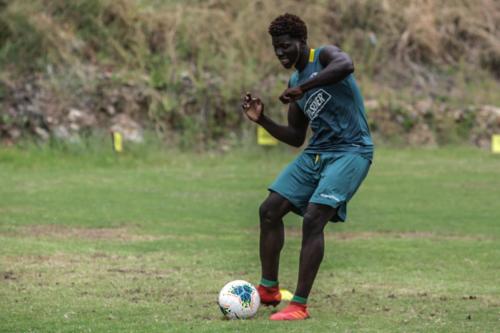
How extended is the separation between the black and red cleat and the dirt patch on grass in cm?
519

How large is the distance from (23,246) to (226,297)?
5033mm

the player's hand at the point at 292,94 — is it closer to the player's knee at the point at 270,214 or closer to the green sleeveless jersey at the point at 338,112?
the green sleeveless jersey at the point at 338,112

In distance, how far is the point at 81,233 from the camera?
14.5 meters

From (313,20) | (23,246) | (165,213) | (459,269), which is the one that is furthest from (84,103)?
(459,269)

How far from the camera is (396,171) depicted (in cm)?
2308

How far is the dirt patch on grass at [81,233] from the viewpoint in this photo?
14.2 m

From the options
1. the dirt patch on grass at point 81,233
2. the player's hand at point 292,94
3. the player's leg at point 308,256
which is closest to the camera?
the player's hand at point 292,94

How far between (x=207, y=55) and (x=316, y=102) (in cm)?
2030

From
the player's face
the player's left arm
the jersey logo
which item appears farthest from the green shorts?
the player's face

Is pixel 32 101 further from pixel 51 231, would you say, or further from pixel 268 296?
pixel 268 296

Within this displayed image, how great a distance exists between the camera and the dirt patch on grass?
1416cm

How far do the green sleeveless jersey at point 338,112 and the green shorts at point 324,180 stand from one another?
0.30 feet

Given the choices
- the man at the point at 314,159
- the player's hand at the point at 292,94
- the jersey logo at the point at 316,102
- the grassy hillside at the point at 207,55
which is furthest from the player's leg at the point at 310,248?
the grassy hillside at the point at 207,55

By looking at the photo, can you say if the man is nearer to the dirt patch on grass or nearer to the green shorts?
the green shorts
